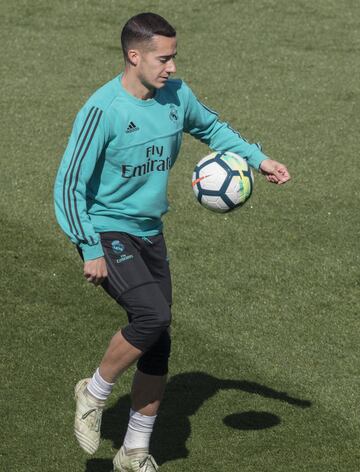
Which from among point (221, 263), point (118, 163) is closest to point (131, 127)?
point (118, 163)

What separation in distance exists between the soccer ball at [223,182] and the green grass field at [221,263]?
1589mm

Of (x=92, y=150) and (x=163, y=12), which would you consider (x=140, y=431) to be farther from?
(x=163, y=12)

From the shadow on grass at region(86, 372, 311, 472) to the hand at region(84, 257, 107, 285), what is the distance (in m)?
1.37

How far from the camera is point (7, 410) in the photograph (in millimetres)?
8562

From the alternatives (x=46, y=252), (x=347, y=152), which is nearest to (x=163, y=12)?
(x=347, y=152)

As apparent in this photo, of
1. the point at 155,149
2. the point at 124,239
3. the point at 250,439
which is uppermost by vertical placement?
the point at 155,149

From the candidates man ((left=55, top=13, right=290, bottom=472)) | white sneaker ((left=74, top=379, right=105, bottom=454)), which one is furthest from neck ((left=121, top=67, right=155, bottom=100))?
white sneaker ((left=74, top=379, right=105, bottom=454))

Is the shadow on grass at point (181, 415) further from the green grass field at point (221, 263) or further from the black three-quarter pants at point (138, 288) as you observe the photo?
the black three-quarter pants at point (138, 288)

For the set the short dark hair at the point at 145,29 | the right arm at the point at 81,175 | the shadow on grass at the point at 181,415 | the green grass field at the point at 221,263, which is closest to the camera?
the right arm at the point at 81,175

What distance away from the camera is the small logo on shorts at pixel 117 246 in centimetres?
754

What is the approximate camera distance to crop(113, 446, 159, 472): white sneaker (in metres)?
7.69

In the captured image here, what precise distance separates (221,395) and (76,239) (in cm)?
223

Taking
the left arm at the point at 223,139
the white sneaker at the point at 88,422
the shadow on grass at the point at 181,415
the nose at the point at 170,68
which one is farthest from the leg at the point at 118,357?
the nose at the point at 170,68

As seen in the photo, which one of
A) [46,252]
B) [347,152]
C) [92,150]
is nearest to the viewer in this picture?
[92,150]
